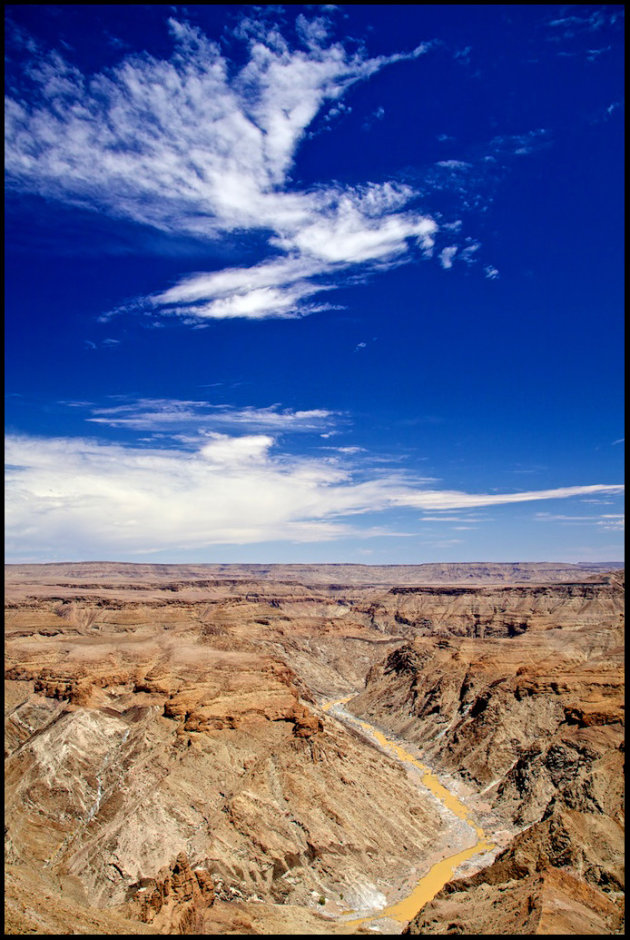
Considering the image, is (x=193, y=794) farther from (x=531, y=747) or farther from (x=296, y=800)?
(x=531, y=747)

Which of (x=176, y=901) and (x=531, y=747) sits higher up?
(x=176, y=901)

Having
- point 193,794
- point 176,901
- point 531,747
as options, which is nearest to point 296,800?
point 193,794

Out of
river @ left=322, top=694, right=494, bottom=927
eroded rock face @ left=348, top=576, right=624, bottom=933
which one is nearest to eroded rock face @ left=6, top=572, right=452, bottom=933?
river @ left=322, top=694, right=494, bottom=927

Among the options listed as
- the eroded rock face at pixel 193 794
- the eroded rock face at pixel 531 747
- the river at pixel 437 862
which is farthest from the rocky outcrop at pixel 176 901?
the river at pixel 437 862

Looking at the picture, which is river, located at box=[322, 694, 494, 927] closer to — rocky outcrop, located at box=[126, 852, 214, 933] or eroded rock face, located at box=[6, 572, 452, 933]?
eroded rock face, located at box=[6, 572, 452, 933]

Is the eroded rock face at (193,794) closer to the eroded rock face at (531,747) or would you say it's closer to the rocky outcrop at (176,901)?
the rocky outcrop at (176,901)
